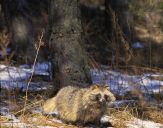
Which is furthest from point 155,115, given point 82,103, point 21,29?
point 21,29

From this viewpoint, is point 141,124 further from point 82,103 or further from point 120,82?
point 120,82

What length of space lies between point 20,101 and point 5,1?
528 cm

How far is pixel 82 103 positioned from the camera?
6.34 m

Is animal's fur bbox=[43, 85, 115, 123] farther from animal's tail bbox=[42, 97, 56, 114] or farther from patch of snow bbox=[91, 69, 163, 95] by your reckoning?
patch of snow bbox=[91, 69, 163, 95]

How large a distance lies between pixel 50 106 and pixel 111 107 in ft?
3.07

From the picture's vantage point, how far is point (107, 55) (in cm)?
1390

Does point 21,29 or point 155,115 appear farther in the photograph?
point 21,29

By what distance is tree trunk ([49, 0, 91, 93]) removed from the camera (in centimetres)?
786

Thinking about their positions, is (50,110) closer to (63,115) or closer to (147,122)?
(63,115)

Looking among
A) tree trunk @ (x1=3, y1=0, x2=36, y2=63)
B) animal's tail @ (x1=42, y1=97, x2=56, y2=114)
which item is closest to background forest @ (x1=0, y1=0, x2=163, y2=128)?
animal's tail @ (x1=42, y1=97, x2=56, y2=114)

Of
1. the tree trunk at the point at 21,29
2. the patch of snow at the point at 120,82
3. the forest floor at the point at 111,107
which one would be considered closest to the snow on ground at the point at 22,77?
the forest floor at the point at 111,107

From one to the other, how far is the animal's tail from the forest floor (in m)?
0.09

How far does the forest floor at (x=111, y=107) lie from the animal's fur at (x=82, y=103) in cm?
14

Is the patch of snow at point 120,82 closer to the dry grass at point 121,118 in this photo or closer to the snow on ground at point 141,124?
the dry grass at point 121,118
